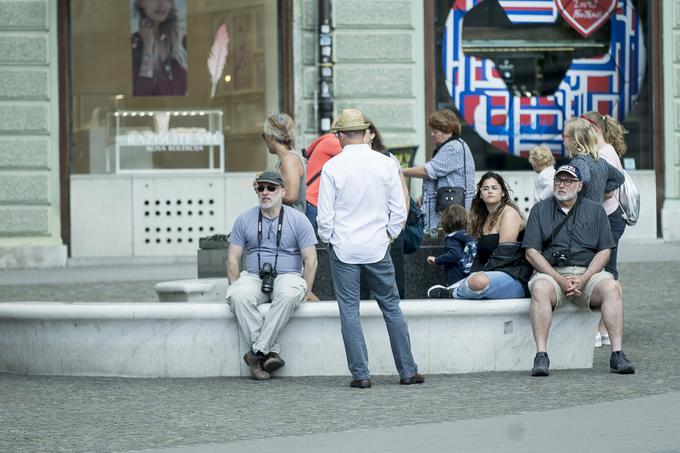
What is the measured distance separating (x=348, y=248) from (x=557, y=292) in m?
1.37

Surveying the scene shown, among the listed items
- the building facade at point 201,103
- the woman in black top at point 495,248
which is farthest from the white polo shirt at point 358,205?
the building facade at point 201,103

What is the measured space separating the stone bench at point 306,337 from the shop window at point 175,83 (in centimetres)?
864

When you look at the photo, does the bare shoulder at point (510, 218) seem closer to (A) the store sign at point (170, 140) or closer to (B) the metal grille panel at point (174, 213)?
(B) the metal grille panel at point (174, 213)

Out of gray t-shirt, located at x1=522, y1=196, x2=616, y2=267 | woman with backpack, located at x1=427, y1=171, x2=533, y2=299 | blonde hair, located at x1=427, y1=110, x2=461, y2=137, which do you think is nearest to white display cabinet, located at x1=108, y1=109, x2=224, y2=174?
blonde hair, located at x1=427, y1=110, x2=461, y2=137

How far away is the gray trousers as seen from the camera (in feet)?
29.4

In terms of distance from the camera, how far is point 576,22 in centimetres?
1823

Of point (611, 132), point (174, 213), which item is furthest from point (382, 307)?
point (174, 213)

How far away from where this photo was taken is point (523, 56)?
59.7 ft

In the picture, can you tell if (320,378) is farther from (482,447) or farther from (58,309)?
(482,447)

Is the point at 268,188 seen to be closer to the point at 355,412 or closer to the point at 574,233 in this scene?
the point at 574,233

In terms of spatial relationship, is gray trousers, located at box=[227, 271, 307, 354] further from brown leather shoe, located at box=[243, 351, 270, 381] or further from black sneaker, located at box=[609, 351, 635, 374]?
black sneaker, located at box=[609, 351, 635, 374]

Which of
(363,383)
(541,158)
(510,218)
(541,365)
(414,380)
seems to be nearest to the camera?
(363,383)

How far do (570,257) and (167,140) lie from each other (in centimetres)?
924

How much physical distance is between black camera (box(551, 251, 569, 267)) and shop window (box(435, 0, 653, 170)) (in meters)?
8.68
